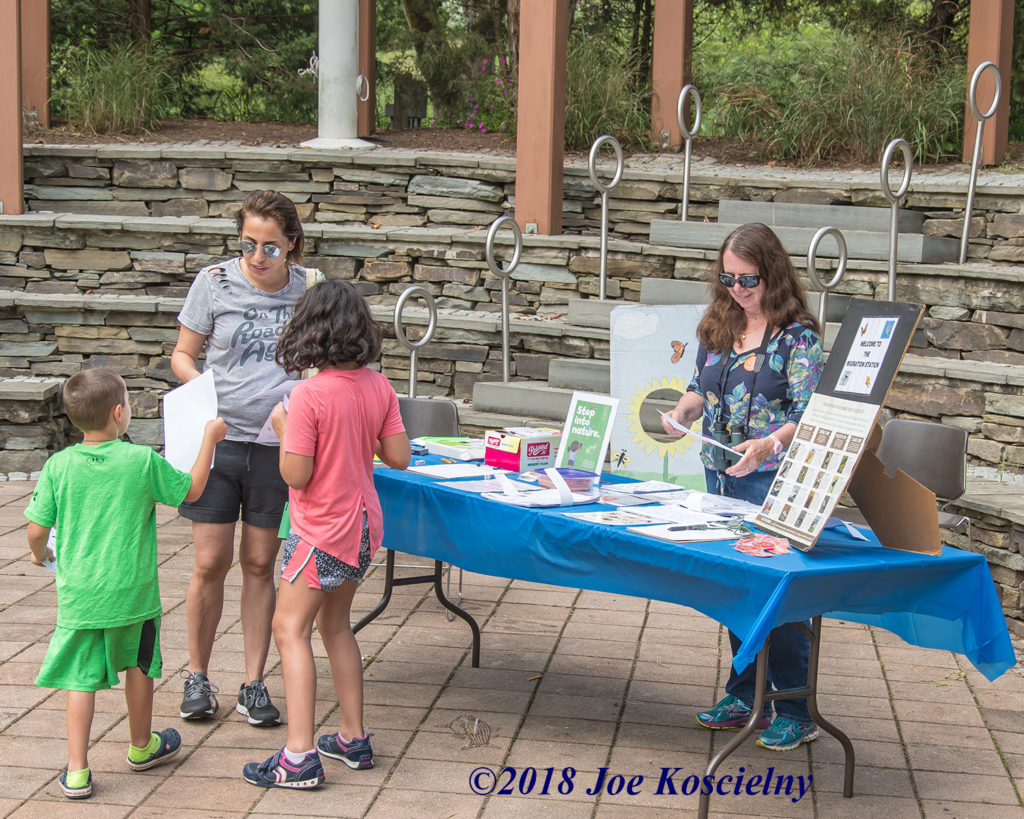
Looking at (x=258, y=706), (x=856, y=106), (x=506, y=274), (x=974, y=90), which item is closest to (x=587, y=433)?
(x=258, y=706)

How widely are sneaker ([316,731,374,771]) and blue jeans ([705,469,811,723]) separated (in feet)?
3.72

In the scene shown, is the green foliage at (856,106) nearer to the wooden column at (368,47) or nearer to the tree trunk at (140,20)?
the wooden column at (368,47)

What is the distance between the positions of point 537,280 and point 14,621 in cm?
396

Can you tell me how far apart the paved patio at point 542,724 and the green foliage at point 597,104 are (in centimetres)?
456

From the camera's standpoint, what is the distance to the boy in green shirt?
3373 millimetres

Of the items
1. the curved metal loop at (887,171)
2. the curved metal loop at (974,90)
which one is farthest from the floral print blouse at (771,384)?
the curved metal loop at (974,90)

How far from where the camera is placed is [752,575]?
3.20 m

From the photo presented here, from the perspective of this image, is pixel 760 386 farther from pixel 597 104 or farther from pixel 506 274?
pixel 597 104

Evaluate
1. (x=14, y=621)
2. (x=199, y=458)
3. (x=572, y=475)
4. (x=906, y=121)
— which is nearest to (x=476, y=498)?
(x=572, y=475)

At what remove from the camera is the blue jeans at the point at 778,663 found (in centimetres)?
384

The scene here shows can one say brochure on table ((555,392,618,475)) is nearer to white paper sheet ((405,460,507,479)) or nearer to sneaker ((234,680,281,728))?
white paper sheet ((405,460,507,479))

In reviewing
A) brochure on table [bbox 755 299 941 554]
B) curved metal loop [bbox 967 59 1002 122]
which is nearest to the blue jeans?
brochure on table [bbox 755 299 941 554]

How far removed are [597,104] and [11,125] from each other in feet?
13.3

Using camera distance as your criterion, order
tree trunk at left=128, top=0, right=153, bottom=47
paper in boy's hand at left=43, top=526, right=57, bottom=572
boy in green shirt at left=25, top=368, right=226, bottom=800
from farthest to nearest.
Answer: tree trunk at left=128, top=0, right=153, bottom=47 < paper in boy's hand at left=43, top=526, right=57, bottom=572 < boy in green shirt at left=25, top=368, right=226, bottom=800
